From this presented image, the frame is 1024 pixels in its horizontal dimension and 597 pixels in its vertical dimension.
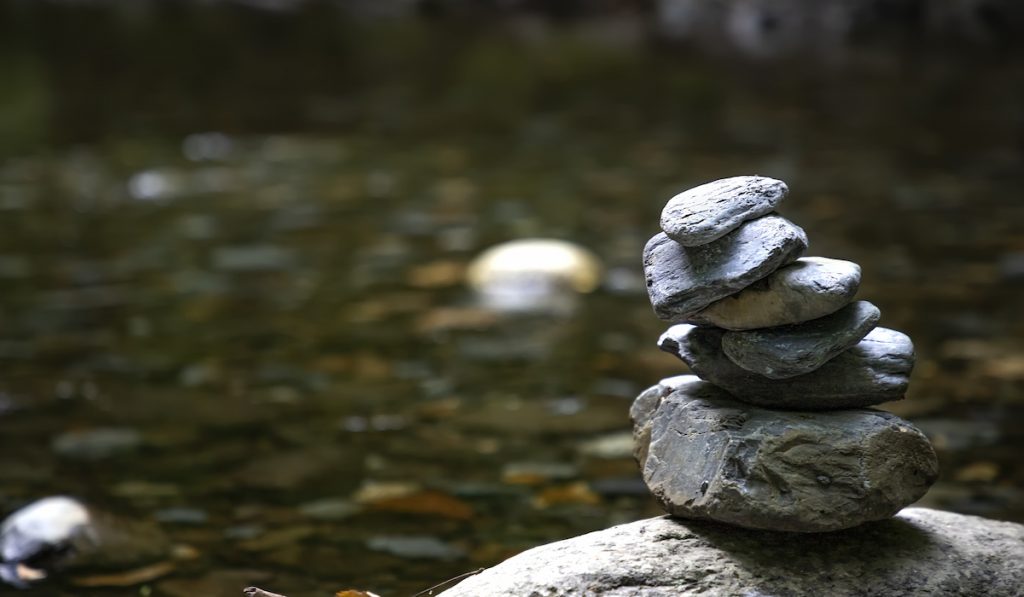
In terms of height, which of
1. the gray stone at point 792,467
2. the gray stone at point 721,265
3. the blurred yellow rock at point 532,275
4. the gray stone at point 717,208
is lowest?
the gray stone at point 792,467

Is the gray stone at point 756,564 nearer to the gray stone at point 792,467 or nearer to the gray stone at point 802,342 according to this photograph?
the gray stone at point 792,467

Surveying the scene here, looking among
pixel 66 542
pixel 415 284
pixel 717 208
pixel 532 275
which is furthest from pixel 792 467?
pixel 415 284

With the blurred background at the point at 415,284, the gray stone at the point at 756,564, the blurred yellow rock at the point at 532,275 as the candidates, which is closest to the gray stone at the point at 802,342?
the gray stone at the point at 756,564

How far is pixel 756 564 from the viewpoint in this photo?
278 centimetres

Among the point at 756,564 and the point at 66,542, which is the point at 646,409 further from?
the point at 66,542

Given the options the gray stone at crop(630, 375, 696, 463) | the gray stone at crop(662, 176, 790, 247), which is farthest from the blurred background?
the gray stone at crop(662, 176, 790, 247)

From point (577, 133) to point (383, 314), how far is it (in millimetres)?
6912

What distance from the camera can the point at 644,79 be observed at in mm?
17734

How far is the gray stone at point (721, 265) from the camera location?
2.66m

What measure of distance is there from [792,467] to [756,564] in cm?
24

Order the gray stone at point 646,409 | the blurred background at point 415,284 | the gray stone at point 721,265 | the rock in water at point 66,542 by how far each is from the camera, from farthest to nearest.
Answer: the blurred background at point 415,284 < the rock in water at point 66,542 < the gray stone at point 646,409 < the gray stone at point 721,265

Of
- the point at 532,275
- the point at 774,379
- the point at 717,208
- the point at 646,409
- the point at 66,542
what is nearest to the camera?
the point at 717,208

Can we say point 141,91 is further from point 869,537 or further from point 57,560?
point 869,537

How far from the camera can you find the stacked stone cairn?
2691mm
